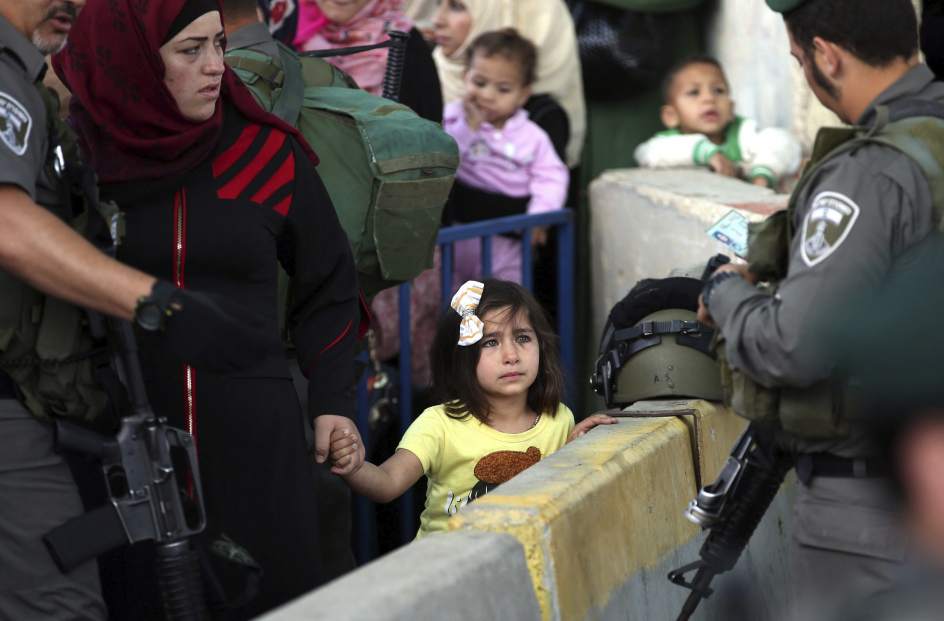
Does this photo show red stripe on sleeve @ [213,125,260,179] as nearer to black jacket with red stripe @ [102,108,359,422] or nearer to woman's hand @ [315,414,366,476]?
black jacket with red stripe @ [102,108,359,422]

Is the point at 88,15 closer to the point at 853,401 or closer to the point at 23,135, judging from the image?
the point at 23,135

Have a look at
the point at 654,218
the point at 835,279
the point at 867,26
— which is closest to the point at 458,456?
the point at 835,279

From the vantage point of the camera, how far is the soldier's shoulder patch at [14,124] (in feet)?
9.11

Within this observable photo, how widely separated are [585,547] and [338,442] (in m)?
0.63

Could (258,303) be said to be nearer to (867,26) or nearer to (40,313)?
(40,313)

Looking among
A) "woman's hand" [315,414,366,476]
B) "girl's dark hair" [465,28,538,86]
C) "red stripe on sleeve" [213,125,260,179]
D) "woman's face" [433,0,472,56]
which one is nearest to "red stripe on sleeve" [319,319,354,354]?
"woman's hand" [315,414,366,476]

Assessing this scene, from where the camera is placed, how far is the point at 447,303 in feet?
17.9

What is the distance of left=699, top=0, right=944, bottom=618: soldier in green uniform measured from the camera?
2721 millimetres

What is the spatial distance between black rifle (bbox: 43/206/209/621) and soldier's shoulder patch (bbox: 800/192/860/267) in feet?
4.05

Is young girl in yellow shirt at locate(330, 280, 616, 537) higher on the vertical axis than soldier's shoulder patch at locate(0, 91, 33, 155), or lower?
lower

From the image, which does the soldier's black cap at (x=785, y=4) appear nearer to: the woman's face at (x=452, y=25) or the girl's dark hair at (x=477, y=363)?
the girl's dark hair at (x=477, y=363)

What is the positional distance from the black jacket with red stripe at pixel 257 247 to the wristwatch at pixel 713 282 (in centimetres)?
84

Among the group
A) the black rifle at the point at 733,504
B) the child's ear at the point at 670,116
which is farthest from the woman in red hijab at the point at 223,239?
the child's ear at the point at 670,116

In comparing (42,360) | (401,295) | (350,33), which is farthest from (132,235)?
(350,33)
